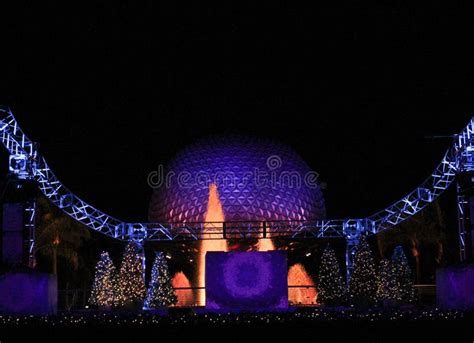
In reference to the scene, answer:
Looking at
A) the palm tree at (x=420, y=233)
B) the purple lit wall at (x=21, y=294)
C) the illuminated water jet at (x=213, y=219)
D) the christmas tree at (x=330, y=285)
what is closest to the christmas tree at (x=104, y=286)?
the illuminated water jet at (x=213, y=219)

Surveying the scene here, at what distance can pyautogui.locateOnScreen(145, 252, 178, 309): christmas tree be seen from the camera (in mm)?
34250

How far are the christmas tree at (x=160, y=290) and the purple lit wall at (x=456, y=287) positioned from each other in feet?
44.2

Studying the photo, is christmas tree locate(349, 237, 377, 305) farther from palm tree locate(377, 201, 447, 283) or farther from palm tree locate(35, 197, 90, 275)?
palm tree locate(35, 197, 90, 275)

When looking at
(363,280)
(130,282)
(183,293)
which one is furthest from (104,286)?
(363,280)

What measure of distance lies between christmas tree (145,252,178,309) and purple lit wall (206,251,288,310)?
671 centimetres

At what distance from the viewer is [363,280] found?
33.5m

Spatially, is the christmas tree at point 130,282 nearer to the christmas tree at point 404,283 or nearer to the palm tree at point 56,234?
the palm tree at point 56,234

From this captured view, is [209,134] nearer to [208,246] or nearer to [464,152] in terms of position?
[208,246]

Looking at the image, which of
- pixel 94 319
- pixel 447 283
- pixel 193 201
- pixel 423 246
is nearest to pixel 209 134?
pixel 193 201

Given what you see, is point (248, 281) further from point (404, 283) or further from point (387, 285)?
point (404, 283)

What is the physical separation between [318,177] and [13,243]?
2212cm

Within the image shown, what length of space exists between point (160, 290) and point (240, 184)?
909cm

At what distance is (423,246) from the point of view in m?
46.8

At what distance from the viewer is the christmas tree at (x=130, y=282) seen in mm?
33344
